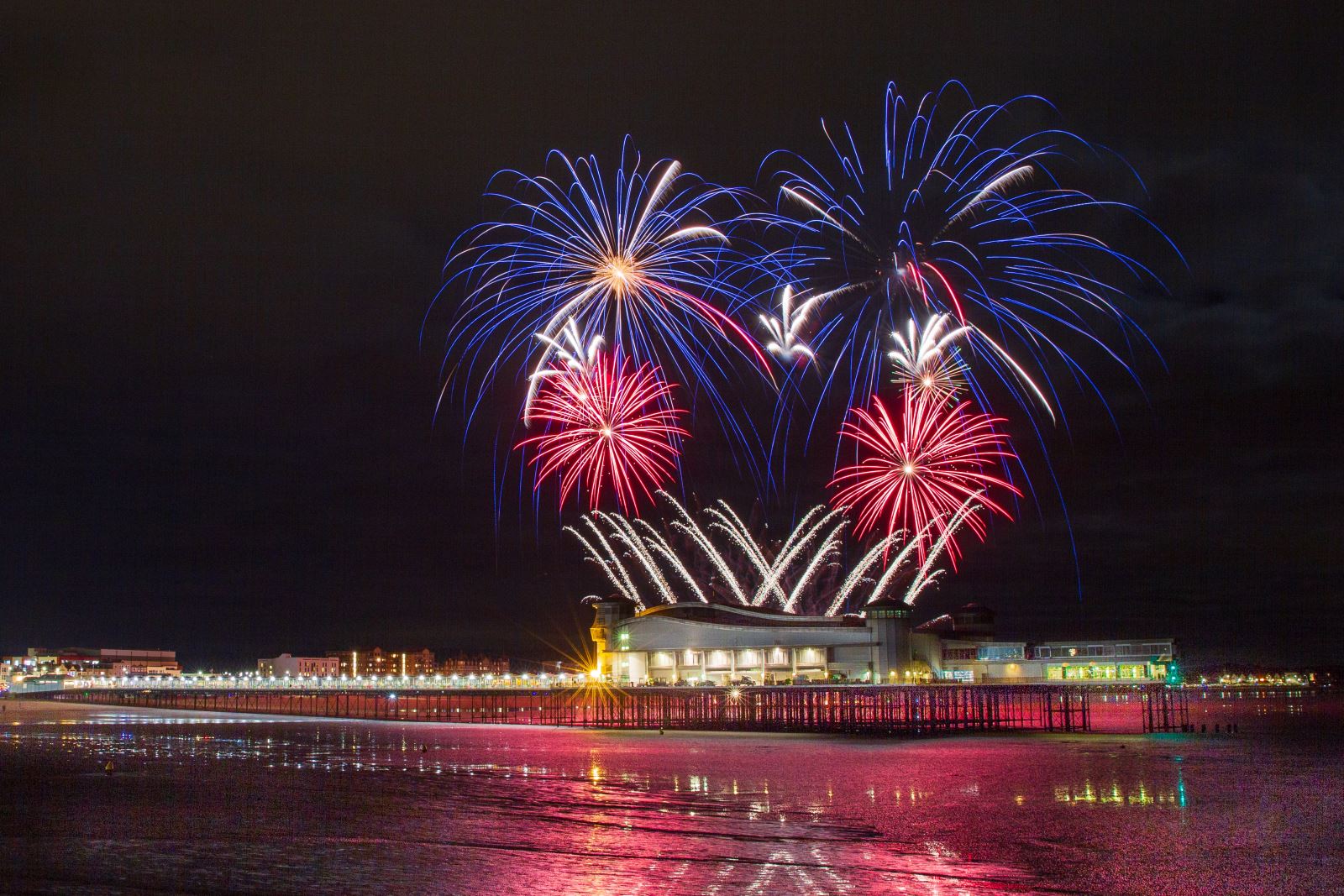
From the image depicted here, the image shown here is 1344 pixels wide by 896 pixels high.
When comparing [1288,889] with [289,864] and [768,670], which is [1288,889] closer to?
[289,864]

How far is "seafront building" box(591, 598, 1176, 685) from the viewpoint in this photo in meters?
118

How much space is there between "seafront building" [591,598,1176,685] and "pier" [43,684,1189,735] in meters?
3.96

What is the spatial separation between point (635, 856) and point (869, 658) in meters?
98.1

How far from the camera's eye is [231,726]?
295ft

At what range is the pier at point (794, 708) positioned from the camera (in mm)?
83375

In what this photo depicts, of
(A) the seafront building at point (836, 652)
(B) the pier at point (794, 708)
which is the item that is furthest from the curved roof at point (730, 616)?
(B) the pier at point (794, 708)

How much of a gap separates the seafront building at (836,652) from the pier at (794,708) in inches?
156

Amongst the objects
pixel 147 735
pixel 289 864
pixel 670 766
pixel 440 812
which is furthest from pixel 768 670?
pixel 289 864

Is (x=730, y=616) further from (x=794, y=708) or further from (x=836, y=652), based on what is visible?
(x=794, y=708)

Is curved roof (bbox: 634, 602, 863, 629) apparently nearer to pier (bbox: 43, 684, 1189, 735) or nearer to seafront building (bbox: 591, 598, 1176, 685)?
seafront building (bbox: 591, 598, 1176, 685)

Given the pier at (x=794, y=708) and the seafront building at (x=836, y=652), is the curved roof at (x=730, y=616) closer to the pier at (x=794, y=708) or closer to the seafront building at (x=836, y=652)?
the seafront building at (x=836, y=652)

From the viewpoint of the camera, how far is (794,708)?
101 metres

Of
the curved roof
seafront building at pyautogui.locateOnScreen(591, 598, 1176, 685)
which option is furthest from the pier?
the curved roof

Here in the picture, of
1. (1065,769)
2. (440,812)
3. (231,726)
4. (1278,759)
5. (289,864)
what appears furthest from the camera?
(231,726)
